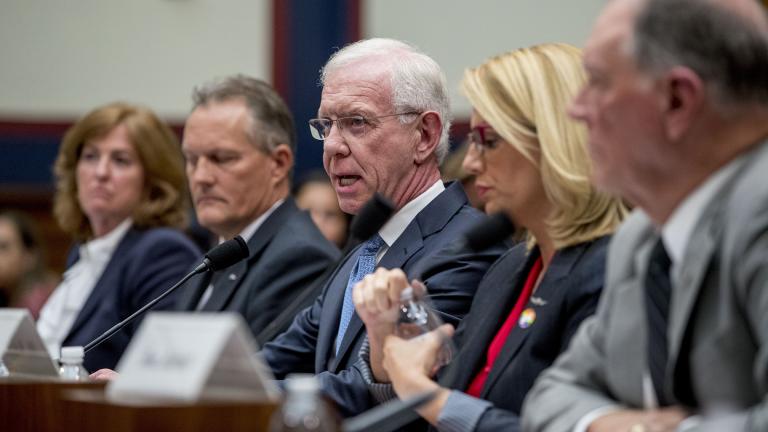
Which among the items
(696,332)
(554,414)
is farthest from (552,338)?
(696,332)

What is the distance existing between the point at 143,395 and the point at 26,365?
842 millimetres

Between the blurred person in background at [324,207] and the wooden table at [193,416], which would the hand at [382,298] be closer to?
the wooden table at [193,416]

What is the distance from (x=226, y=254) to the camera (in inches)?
118

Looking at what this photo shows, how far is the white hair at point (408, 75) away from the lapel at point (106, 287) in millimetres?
1310

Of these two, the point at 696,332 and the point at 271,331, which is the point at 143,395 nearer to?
the point at 696,332

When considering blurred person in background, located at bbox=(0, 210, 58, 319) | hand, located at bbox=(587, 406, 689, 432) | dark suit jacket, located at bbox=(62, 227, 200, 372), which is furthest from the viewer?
blurred person in background, located at bbox=(0, 210, 58, 319)

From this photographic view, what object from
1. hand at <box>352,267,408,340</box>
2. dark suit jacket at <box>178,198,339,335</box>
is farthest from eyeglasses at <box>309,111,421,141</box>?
hand at <box>352,267,408,340</box>

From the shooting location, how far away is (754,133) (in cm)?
165

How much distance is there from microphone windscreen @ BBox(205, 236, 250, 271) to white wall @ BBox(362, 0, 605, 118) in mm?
4194

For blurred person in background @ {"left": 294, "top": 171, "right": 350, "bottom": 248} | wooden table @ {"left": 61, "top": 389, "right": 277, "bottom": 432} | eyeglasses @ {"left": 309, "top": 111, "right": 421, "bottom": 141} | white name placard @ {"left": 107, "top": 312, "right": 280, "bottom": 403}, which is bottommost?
blurred person in background @ {"left": 294, "top": 171, "right": 350, "bottom": 248}

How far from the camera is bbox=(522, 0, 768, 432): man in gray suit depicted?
62.4 inches

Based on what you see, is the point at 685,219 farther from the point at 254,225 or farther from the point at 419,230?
the point at 254,225

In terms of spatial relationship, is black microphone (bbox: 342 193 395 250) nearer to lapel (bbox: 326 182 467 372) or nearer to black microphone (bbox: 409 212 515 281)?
black microphone (bbox: 409 212 515 281)

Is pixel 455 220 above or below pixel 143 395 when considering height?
below
